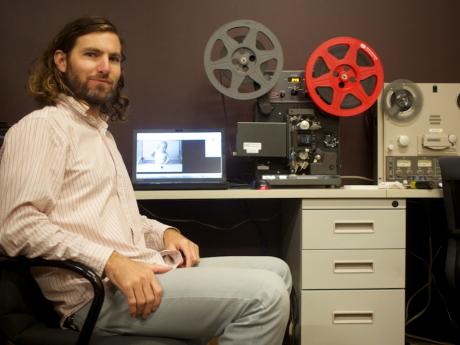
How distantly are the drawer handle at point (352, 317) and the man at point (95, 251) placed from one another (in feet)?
2.40

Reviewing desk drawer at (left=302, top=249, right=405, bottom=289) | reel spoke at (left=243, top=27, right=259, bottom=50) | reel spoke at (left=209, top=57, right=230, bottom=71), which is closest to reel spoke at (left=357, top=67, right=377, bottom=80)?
reel spoke at (left=243, top=27, right=259, bottom=50)

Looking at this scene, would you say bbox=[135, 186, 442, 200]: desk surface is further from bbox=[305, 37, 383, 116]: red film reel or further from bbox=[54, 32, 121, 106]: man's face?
bbox=[54, 32, 121, 106]: man's face

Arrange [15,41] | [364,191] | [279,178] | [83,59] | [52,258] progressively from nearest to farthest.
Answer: [52,258]
[83,59]
[364,191]
[279,178]
[15,41]

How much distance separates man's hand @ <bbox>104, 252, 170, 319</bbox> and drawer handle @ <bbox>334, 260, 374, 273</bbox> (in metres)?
0.89

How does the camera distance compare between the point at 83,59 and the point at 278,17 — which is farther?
the point at 278,17

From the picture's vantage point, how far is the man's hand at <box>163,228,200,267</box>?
1295mm

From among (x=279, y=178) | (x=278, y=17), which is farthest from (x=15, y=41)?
(x=279, y=178)

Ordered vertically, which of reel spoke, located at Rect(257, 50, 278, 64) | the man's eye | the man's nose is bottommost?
the man's nose

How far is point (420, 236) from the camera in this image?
228 centimetres

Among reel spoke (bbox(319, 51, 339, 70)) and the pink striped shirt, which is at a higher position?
reel spoke (bbox(319, 51, 339, 70))

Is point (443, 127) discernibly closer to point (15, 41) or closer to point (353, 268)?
point (353, 268)

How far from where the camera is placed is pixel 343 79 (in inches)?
72.6

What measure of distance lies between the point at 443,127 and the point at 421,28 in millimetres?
615

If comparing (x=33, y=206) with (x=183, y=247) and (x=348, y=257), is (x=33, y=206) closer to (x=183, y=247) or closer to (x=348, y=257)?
(x=183, y=247)
